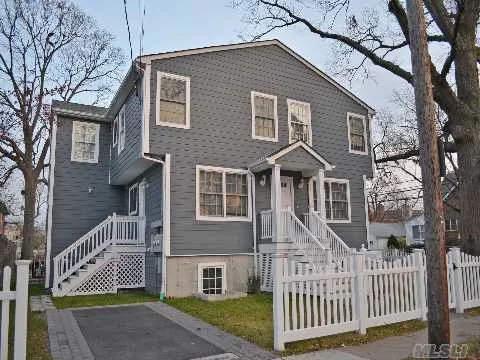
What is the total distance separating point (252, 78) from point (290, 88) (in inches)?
66.5

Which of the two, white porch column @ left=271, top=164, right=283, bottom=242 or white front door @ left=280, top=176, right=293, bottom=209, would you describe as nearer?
white porch column @ left=271, top=164, right=283, bottom=242

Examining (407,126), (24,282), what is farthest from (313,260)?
(407,126)

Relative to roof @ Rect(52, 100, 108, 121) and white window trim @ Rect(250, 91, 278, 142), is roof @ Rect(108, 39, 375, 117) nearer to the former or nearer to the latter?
roof @ Rect(52, 100, 108, 121)

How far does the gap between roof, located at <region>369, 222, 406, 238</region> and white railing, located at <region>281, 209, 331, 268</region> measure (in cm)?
3638

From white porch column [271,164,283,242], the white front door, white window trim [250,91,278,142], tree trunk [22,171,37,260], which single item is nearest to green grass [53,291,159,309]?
white porch column [271,164,283,242]

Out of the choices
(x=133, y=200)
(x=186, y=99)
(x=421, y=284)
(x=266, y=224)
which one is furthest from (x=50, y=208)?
(x=421, y=284)

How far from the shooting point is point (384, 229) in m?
47.2

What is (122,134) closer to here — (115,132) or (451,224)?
(115,132)

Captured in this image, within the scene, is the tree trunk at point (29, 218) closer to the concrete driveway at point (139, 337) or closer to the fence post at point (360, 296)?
the concrete driveway at point (139, 337)

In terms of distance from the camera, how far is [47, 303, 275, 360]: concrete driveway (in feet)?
19.0

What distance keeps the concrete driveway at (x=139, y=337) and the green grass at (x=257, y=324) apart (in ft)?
0.95

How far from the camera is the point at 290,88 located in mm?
14742

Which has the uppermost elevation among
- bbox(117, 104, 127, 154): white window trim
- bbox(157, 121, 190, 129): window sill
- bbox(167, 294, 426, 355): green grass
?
bbox(117, 104, 127, 154): white window trim

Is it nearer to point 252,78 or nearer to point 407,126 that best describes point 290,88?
point 252,78
